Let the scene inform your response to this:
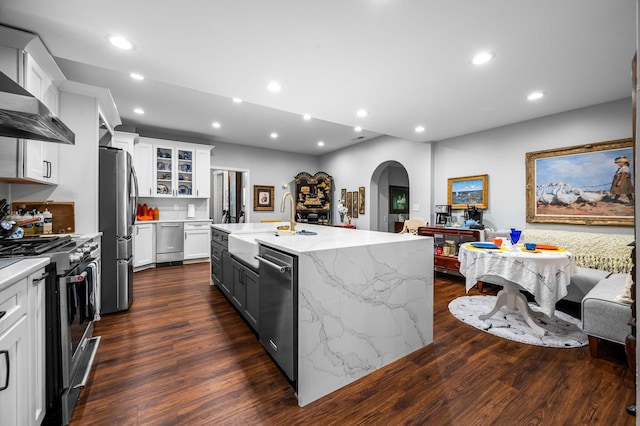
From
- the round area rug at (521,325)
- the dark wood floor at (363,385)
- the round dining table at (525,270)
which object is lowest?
the dark wood floor at (363,385)

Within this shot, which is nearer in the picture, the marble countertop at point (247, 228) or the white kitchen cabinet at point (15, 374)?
the white kitchen cabinet at point (15, 374)

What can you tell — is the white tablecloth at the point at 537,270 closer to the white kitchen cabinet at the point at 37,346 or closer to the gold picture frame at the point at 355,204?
the white kitchen cabinet at the point at 37,346

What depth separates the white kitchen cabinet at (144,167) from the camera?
5160 mm

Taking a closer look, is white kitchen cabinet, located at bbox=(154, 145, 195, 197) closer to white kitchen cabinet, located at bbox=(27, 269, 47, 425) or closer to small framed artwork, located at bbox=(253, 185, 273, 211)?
small framed artwork, located at bbox=(253, 185, 273, 211)

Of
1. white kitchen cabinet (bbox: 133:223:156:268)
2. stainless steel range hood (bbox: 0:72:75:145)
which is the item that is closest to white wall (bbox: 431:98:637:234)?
stainless steel range hood (bbox: 0:72:75:145)

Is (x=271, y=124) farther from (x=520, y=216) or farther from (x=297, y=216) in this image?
(x=520, y=216)

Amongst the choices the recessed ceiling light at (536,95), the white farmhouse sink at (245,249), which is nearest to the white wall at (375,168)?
the recessed ceiling light at (536,95)

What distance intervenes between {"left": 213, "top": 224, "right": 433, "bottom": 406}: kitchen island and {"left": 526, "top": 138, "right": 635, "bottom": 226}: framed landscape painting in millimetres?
2837

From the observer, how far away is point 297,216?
7371 mm

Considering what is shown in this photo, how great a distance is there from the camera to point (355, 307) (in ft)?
6.04

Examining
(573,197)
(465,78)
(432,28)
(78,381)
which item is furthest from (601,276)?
(78,381)

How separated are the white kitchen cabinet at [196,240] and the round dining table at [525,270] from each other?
467cm

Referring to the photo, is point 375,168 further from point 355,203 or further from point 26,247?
point 26,247

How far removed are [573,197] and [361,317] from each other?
146 inches
